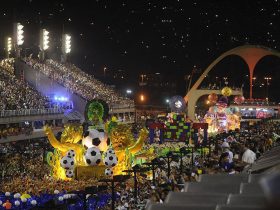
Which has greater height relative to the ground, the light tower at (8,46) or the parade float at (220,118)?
the light tower at (8,46)

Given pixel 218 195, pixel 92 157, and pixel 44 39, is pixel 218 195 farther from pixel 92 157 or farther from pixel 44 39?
pixel 44 39

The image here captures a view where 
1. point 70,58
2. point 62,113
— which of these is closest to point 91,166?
point 62,113

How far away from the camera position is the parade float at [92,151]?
1745 cm

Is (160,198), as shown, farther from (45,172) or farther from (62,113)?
(62,113)

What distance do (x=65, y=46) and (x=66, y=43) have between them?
1.17ft

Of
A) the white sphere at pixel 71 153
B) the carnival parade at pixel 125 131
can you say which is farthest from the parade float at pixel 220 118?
the white sphere at pixel 71 153

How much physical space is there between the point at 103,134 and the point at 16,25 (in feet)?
102

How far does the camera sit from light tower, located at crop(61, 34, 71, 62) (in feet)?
176

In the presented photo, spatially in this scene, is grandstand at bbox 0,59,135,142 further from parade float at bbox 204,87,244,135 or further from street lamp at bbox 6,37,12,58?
parade float at bbox 204,87,244,135

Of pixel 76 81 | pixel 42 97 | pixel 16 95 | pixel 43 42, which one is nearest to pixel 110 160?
pixel 16 95

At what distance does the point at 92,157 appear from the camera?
57.2 ft

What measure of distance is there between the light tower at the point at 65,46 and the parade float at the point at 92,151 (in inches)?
1419

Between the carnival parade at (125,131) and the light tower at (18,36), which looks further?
the light tower at (18,36)

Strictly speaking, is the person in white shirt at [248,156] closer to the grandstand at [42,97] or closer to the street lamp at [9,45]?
the grandstand at [42,97]
